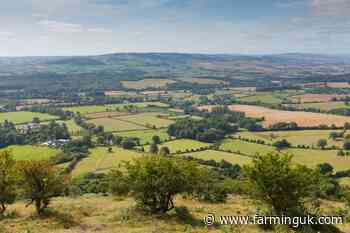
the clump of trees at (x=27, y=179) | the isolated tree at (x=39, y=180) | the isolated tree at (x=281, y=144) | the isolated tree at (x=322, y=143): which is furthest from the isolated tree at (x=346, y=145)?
the clump of trees at (x=27, y=179)

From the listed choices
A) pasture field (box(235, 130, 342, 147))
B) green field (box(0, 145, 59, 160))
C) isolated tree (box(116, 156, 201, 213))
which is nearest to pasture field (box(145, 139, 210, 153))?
pasture field (box(235, 130, 342, 147))

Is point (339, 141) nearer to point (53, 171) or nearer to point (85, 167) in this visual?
point (85, 167)

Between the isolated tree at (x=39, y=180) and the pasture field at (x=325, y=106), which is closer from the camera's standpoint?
the isolated tree at (x=39, y=180)

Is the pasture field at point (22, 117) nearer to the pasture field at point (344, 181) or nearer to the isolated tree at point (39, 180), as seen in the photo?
the pasture field at point (344, 181)

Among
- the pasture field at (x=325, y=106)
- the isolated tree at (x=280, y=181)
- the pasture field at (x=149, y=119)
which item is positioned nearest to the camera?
the isolated tree at (x=280, y=181)

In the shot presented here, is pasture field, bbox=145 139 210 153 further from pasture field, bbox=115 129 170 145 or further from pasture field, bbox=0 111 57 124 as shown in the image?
pasture field, bbox=0 111 57 124

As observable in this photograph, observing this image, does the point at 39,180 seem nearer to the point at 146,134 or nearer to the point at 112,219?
the point at 112,219

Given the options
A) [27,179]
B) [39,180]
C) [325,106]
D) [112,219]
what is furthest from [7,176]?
[325,106]
